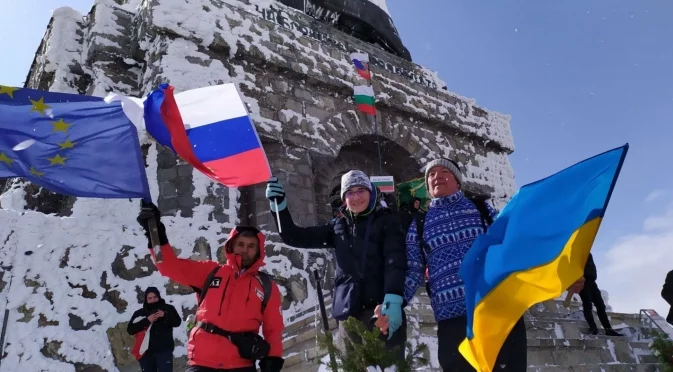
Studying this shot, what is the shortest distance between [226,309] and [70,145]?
1954mm

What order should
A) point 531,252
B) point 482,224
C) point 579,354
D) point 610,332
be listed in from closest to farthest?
point 531,252, point 482,224, point 579,354, point 610,332

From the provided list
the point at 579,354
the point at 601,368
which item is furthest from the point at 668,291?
the point at 601,368

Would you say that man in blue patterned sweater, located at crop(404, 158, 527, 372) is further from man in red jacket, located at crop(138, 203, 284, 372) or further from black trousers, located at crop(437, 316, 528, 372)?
man in red jacket, located at crop(138, 203, 284, 372)

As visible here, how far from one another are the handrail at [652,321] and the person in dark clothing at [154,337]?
249 inches

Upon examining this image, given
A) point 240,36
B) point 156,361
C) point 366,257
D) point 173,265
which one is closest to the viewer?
point 366,257

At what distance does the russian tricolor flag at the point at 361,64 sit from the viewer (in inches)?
455

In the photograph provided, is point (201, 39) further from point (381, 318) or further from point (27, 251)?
point (381, 318)

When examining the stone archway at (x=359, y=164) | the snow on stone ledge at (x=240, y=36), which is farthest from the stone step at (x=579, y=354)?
the snow on stone ledge at (x=240, y=36)

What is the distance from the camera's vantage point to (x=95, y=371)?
5.95m

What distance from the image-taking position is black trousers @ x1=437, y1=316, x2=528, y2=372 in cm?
294

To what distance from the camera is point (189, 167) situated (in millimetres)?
8445

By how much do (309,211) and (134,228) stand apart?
298 centimetres

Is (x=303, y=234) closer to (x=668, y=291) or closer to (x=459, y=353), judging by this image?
(x=459, y=353)

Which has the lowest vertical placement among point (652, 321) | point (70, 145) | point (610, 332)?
point (610, 332)
